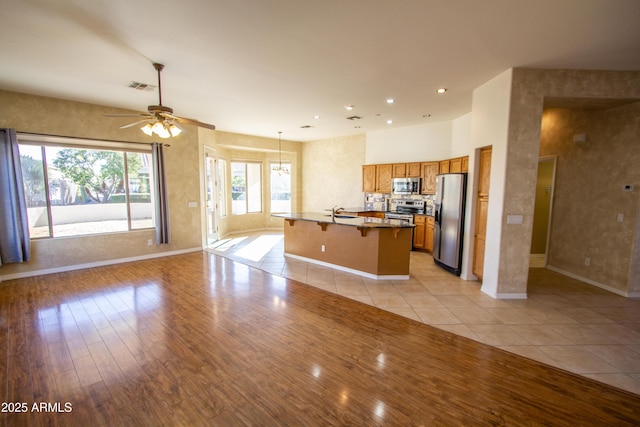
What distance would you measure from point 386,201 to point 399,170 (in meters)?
0.93

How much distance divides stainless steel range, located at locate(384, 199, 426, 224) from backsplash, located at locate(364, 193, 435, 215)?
10 centimetres

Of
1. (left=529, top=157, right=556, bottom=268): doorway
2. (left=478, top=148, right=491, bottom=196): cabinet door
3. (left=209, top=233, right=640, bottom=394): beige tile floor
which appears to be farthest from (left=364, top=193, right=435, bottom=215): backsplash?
(left=529, top=157, right=556, bottom=268): doorway

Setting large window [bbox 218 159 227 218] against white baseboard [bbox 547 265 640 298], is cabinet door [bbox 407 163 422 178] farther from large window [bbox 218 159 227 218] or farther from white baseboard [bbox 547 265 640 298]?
large window [bbox 218 159 227 218]

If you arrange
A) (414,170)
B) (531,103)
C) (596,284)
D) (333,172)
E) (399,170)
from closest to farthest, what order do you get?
1. (531,103)
2. (596,284)
3. (414,170)
4. (399,170)
5. (333,172)

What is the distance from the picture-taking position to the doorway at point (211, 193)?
22.7 feet

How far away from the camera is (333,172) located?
8539 millimetres

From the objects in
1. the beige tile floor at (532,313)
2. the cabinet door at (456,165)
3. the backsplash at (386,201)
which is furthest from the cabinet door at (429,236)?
the cabinet door at (456,165)

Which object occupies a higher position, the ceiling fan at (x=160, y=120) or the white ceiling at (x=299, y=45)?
the white ceiling at (x=299, y=45)

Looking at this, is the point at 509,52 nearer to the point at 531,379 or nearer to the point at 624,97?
the point at 624,97

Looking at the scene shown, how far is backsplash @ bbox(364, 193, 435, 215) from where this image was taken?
6.45 m

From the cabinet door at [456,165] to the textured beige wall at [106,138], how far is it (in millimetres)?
5755

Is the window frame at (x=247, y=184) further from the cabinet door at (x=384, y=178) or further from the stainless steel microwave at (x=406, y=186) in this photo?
the stainless steel microwave at (x=406, y=186)

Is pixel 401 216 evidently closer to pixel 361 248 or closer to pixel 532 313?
pixel 361 248

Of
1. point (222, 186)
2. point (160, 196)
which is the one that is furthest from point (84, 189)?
point (222, 186)
